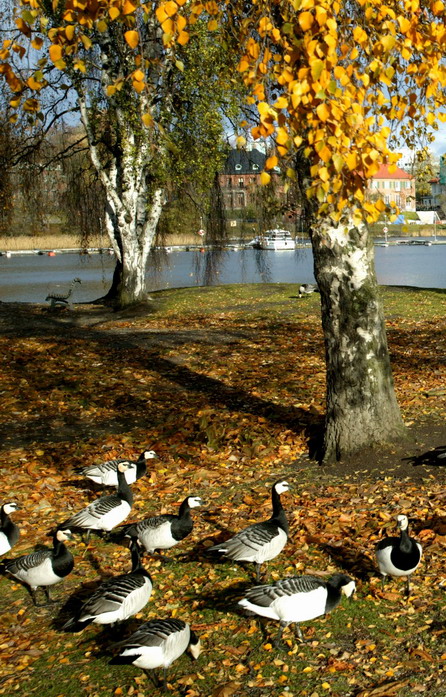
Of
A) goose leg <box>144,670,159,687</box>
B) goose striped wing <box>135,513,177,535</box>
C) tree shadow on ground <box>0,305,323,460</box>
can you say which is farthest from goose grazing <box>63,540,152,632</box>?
tree shadow on ground <box>0,305,323,460</box>

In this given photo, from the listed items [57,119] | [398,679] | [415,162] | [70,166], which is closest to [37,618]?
[398,679]

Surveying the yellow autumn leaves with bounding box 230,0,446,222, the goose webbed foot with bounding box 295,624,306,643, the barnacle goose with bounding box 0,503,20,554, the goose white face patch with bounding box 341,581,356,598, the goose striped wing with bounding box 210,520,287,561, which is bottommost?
the goose webbed foot with bounding box 295,624,306,643

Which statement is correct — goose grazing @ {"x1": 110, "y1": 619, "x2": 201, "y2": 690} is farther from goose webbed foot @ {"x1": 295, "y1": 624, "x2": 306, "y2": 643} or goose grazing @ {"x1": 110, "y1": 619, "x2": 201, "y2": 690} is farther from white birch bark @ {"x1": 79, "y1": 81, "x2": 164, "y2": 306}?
white birch bark @ {"x1": 79, "y1": 81, "x2": 164, "y2": 306}

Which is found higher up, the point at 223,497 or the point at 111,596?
the point at 111,596

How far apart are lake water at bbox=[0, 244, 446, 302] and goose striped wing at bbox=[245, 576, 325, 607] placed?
976 inches

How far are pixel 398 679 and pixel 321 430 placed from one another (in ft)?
18.2

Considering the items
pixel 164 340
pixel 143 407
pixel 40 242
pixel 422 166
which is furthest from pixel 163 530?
pixel 40 242

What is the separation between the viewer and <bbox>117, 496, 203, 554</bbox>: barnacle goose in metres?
7.14

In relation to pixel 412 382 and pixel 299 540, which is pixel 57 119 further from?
pixel 299 540

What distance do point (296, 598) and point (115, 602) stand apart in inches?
57.6

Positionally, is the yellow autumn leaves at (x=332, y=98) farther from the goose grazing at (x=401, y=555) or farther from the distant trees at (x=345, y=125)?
the goose grazing at (x=401, y=555)

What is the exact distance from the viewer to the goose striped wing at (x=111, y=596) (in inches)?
225

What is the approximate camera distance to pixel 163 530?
7.12 metres

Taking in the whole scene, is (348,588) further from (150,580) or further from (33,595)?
(33,595)
